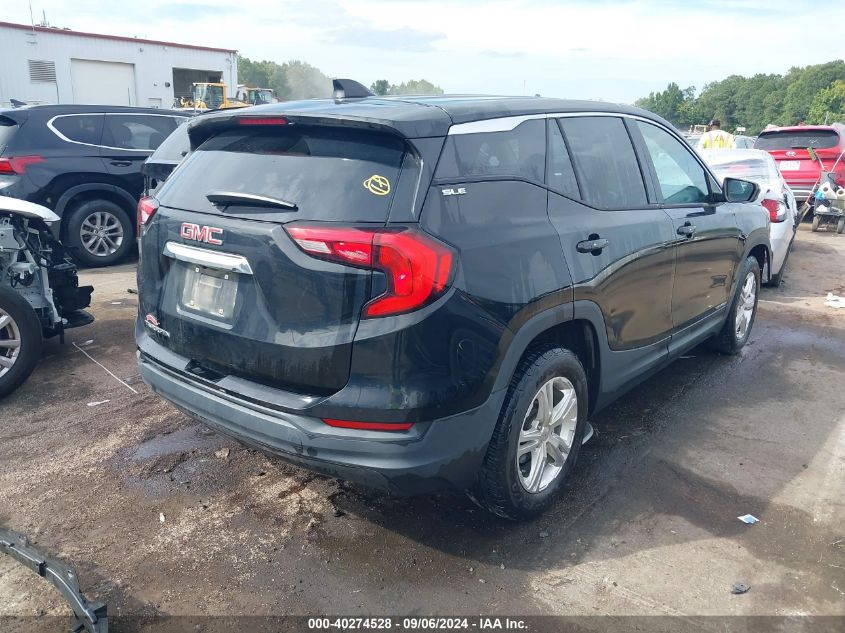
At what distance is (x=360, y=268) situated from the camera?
243 cm

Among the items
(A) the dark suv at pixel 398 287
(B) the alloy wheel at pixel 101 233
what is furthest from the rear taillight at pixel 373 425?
(B) the alloy wheel at pixel 101 233

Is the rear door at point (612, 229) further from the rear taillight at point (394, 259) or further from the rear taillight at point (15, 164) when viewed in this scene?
the rear taillight at point (15, 164)

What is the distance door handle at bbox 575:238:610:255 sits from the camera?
3.15 m

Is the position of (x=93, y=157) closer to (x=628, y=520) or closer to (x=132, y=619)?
(x=132, y=619)

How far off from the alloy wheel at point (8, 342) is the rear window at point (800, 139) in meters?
13.5

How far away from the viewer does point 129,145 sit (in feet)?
28.5

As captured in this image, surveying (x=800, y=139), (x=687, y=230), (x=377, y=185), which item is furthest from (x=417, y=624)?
(x=800, y=139)

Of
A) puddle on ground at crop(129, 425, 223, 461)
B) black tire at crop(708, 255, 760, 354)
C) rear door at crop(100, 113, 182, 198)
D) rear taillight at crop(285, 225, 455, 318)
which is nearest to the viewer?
rear taillight at crop(285, 225, 455, 318)

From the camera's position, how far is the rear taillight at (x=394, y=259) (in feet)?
7.89

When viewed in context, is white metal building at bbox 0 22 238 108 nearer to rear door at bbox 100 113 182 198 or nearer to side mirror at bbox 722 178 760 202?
rear door at bbox 100 113 182 198

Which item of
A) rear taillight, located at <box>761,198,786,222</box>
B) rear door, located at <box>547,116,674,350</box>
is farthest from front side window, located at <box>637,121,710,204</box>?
rear taillight, located at <box>761,198,786,222</box>

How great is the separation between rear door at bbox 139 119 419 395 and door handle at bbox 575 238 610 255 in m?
1.00

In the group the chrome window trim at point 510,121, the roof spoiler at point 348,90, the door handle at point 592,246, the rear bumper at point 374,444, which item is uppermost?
the roof spoiler at point 348,90

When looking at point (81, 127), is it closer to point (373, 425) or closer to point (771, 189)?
point (373, 425)
